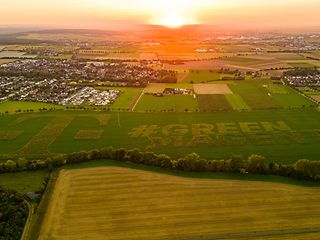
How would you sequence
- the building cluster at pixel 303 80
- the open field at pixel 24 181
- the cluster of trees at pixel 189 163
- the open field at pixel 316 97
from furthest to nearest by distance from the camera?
the building cluster at pixel 303 80
the open field at pixel 316 97
the cluster of trees at pixel 189 163
the open field at pixel 24 181

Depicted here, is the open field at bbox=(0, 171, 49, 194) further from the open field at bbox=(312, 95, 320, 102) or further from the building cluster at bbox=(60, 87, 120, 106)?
the open field at bbox=(312, 95, 320, 102)

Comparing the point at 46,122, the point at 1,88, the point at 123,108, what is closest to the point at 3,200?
the point at 46,122

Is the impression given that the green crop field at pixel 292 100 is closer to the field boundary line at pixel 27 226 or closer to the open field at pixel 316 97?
the open field at pixel 316 97

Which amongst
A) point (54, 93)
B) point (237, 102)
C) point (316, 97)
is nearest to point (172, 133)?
point (237, 102)

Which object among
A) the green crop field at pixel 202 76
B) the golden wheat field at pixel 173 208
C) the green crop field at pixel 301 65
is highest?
the green crop field at pixel 301 65

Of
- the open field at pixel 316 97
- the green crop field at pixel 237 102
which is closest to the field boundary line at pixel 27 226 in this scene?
the green crop field at pixel 237 102

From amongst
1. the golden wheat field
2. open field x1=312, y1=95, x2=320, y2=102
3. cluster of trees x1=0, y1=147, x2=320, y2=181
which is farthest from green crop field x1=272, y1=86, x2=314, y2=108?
the golden wheat field

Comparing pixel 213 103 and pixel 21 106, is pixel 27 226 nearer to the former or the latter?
pixel 21 106

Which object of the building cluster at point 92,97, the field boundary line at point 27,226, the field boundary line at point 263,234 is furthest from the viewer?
the building cluster at point 92,97

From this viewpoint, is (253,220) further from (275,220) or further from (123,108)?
(123,108)
